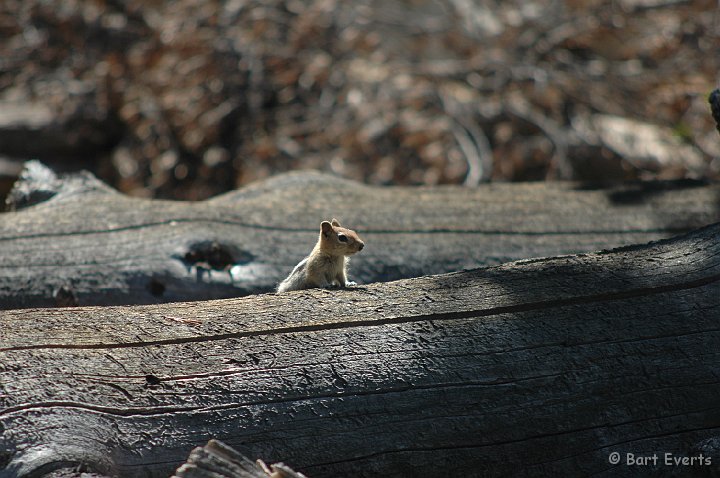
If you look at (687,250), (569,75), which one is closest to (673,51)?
(569,75)

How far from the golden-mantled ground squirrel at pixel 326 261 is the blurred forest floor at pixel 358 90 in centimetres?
418

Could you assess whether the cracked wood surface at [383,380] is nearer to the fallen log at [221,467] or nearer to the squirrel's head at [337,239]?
the fallen log at [221,467]

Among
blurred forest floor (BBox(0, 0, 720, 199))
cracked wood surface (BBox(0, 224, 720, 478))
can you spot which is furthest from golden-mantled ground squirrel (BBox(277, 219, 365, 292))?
blurred forest floor (BBox(0, 0, 720, 199))

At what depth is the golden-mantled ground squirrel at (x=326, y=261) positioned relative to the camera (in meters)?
3.65

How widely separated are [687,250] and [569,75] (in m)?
6.27

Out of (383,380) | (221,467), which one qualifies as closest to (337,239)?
(383,380)

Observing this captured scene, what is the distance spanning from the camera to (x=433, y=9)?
1005 cm

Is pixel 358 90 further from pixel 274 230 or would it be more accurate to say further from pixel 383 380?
pixel 383 380

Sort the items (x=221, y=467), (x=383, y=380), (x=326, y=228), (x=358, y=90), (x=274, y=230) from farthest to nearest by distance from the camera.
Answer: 1. (x=358, y=90)
2. (x=274, y=230)
3. (x=326, y=228)
4. (x=383, y=380)
5. (x=221, y=467)

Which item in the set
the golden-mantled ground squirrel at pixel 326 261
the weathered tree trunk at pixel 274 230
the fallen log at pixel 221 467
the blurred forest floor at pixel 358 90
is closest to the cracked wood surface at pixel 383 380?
the fallen log at pixel 221 467

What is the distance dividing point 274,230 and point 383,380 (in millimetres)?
1816

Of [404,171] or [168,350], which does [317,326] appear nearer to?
[168,350]

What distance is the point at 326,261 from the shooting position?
147 inches

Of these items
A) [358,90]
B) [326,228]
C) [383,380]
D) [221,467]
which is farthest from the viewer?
[358,90]
